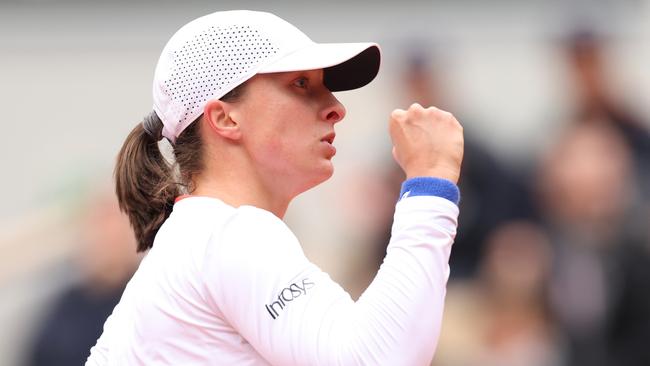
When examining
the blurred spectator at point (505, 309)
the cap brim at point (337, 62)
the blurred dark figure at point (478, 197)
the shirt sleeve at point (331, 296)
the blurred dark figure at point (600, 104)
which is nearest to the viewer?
the shirt sleeve at point (331, 296)

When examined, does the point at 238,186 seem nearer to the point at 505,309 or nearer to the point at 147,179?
the point at 147,179

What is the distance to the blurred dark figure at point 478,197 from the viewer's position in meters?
5.20

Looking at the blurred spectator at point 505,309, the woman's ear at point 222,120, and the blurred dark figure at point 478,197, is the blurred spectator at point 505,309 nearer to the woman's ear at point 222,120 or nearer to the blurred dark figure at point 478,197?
the blurred dark figure at point 478,197

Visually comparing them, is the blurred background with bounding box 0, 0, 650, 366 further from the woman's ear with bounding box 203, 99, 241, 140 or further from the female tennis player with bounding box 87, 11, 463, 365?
the woman's ear with bounding box 203, 99, 241, 140

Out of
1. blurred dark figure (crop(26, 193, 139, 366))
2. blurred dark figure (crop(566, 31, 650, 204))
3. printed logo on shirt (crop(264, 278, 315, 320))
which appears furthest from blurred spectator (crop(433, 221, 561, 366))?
printed logo on shirt (crop(264, 278, 315, 320))

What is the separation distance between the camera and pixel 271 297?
2.01 meters

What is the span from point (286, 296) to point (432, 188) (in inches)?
12.1

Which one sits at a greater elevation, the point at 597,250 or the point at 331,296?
the point at 331,296

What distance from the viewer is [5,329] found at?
6262 millimetres

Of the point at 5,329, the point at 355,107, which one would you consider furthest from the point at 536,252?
the point at 5,329

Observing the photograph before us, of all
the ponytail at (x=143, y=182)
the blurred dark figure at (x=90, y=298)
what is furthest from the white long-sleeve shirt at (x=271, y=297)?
the blurred dark figure at (x=90, y=298)

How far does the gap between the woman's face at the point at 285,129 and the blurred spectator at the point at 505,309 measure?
9.37 feet

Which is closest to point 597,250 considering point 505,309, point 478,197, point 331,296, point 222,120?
point 505,309

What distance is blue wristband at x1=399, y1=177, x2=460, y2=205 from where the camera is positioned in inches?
80.7
